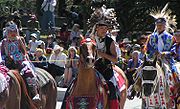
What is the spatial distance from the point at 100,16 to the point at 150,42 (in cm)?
173

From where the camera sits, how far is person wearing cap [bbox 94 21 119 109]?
804 centimetres

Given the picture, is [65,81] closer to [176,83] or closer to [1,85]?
[176,83]

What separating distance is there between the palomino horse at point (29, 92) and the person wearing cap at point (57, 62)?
225 inches

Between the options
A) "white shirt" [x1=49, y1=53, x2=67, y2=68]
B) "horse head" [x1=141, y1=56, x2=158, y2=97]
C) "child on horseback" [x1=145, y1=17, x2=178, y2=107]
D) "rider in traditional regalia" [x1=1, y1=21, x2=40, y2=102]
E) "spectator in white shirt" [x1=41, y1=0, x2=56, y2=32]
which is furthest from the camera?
"spectator in white shirt" [x1=41, y1=0, x2=56, y2=32]

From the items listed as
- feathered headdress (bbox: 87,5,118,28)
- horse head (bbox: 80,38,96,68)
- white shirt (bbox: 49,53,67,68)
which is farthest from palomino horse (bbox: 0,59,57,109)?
white shirt (bbox: 49,53,67,68)

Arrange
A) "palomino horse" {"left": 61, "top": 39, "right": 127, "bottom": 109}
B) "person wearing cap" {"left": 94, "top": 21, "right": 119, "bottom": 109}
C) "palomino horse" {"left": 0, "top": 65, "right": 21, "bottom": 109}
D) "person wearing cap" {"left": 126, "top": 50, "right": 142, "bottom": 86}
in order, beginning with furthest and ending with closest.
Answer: "person wearing cap" {"left": 126, "top": 50, "right": 142, "bottom": 86} → "palomino horse" {"left": 0, "top": 65, "right": 21, "bottom": 109} → "person wearing cap" {"left": 94, "top": 21, "right": 119, "bottom": 109} → "palomino horse" {"left": 61, "top": 39, "right": 127, "bottom": 109}

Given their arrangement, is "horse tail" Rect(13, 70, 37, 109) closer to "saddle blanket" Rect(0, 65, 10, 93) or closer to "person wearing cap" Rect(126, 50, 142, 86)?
"saddle blanket" Rect(0, 65, 10, 93)

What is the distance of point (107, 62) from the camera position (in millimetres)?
8336

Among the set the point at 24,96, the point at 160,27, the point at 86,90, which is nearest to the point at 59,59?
the point at 160,27

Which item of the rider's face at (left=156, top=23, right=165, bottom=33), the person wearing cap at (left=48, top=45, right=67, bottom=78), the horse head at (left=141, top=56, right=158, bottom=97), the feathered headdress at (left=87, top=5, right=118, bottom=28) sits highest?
the feathered headdress at (left=87, top=5, right=118, bottom=28)

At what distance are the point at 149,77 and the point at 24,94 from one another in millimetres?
2234

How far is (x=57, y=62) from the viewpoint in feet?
53.2

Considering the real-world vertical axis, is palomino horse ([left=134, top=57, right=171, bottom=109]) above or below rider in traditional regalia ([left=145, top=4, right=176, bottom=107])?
below

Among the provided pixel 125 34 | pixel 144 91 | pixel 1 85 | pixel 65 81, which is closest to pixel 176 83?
pixel 144 91
